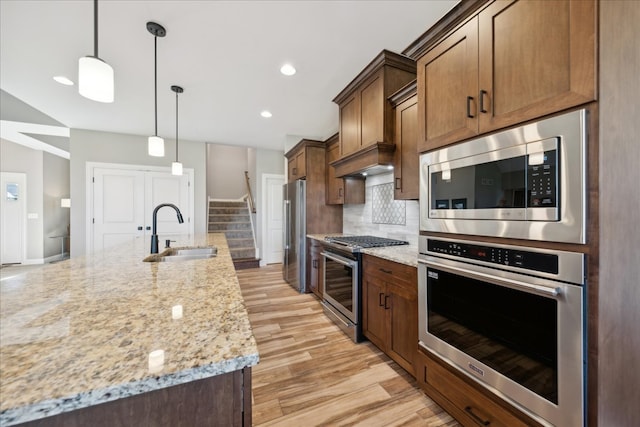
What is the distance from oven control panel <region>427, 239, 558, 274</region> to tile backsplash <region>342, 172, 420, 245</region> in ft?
3.62

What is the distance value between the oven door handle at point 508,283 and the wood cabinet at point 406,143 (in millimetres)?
837

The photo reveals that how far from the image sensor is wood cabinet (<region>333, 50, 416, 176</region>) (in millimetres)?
2377

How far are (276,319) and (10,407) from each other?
2722 millimetres

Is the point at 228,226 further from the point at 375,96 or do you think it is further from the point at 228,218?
the point at 375,96

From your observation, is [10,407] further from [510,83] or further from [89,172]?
[89,172]

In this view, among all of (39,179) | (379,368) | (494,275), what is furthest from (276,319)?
(39,179)

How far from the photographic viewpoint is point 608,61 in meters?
0.95

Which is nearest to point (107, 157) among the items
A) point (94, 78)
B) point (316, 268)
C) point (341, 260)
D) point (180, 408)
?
point (316, 268)

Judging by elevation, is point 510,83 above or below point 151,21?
below

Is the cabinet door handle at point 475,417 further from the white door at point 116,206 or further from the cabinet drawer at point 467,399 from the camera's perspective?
the white door at point 116,206

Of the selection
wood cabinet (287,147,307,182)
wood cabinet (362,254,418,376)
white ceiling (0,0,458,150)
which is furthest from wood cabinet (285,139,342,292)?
wood cabinet (362,254,418,376)

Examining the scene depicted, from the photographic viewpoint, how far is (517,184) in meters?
1.18

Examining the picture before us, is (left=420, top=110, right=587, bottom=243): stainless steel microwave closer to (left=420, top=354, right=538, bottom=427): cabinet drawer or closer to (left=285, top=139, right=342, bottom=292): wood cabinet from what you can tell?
(left=420, top=354, right=538, bottom=427): cabinet drawer

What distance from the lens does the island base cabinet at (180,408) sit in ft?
1.69
